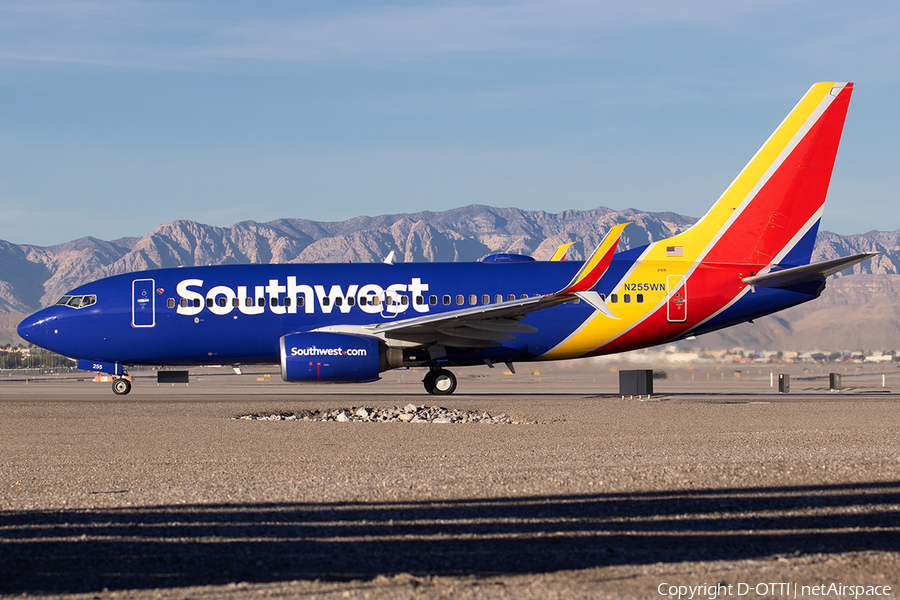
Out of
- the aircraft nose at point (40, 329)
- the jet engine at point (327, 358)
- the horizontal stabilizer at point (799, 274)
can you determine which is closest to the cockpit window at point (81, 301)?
the aircraft nose at point (40, 329)

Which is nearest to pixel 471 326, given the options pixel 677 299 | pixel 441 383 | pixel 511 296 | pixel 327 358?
pixel 511 296

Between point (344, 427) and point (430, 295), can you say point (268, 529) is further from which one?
point (430, 295)

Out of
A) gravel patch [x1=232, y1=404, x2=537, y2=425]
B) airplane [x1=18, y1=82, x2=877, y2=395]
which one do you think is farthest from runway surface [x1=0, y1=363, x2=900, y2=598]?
airplane [x1=18, y1=82, x2=877, y2=395]

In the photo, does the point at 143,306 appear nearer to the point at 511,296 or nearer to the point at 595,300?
the point at 511,296

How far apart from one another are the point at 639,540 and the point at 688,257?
23.5 m

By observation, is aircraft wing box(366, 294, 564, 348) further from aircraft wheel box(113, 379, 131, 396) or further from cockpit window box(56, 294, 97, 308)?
cockpit window box(56, 294, 97, 308)

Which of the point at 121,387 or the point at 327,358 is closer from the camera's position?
the point at 327,358

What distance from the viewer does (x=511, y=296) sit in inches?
1141

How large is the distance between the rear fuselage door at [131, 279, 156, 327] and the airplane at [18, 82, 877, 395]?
0.11ft

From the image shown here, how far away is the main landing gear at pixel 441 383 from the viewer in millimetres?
30078

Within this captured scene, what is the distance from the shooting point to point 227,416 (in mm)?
21312

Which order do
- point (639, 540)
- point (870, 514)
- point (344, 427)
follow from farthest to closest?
point (344, 427), point (870, 514), point (639, 540)

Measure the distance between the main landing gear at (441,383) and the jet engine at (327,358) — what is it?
3648 mm

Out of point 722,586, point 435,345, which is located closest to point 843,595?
point 722,586
